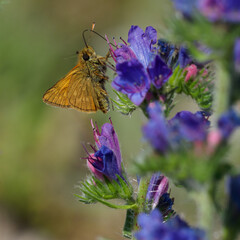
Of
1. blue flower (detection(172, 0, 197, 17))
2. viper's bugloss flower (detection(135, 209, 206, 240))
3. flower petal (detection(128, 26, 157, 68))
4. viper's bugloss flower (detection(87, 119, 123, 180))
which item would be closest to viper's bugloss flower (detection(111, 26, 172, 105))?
flower petal (detection(128, 26, 157, 68))

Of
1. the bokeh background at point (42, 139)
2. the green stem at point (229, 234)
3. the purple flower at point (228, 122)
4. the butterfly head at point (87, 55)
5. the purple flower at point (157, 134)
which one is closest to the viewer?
the purple flower at point (228, 122)

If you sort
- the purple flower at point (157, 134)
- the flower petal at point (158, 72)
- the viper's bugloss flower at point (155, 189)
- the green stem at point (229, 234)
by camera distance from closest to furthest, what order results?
the purple flower at point (157, 134)
the green stem at point (229, 234)
the flower petal at point (158, 72)
the viper's bugloss flower at point (155, 189)

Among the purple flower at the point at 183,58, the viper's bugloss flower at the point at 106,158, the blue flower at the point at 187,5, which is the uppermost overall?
the purple flower at the point at 183,58

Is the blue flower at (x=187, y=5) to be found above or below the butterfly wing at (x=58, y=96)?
below

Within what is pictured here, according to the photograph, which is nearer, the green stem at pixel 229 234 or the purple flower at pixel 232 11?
the purple flower at pixel 232 11

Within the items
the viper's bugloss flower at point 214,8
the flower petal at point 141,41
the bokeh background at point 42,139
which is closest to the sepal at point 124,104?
the flower petal at point 141,41

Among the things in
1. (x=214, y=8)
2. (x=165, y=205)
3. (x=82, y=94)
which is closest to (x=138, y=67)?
(x=214, y=8)

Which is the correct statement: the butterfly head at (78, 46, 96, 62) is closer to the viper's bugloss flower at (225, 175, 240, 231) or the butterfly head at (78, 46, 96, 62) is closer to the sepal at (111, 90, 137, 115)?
the sepal at (111, 90, 137, 115)

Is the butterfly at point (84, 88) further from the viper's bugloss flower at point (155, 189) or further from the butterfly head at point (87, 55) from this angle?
the viper's bugloss flower at point (155, 189)

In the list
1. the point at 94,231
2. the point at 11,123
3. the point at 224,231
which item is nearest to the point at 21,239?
the point at 94,231
